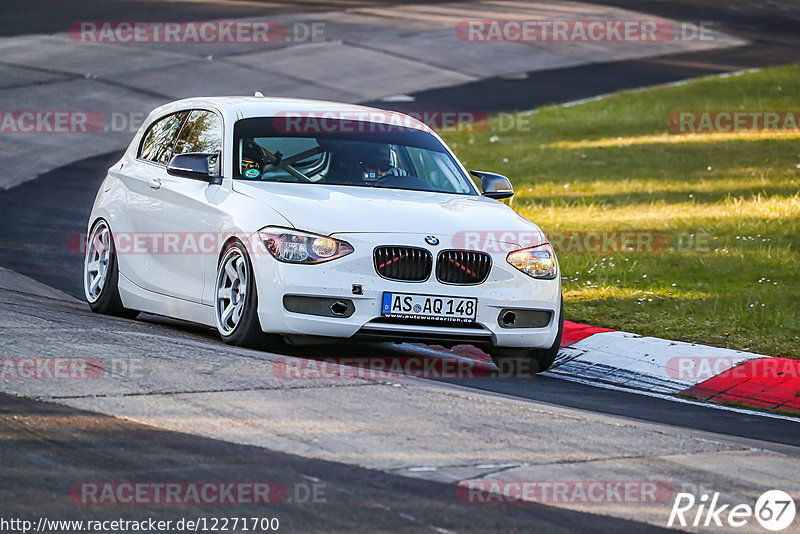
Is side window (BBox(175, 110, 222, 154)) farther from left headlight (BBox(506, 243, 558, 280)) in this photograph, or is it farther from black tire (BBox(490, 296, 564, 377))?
black tire (BBox(490, 296, 564, 377))

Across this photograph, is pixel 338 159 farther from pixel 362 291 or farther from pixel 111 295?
pixel 111 295

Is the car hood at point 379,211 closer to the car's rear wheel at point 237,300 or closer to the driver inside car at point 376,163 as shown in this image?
the driver inside car at point 376,163

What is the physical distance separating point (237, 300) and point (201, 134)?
174cm

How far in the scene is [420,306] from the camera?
27.4 ft

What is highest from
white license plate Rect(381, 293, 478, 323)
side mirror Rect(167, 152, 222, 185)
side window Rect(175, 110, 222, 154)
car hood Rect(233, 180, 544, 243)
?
side window Rect(175, 110, 222, 154)

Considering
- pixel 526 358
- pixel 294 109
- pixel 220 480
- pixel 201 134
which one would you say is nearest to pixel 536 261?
pixel 526 358

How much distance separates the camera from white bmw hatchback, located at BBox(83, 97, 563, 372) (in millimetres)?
8328

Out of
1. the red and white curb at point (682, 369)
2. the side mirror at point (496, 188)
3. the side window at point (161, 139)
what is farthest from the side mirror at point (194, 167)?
the red and white curb at point (682, 369)

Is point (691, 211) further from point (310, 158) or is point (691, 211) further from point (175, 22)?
point (175, 22)

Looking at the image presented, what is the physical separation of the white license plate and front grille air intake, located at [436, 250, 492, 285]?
0.13m

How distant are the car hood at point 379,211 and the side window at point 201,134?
0.68m

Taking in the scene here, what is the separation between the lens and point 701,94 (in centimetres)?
2709

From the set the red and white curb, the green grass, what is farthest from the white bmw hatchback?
the green grass

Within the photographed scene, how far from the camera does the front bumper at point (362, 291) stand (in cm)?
827
